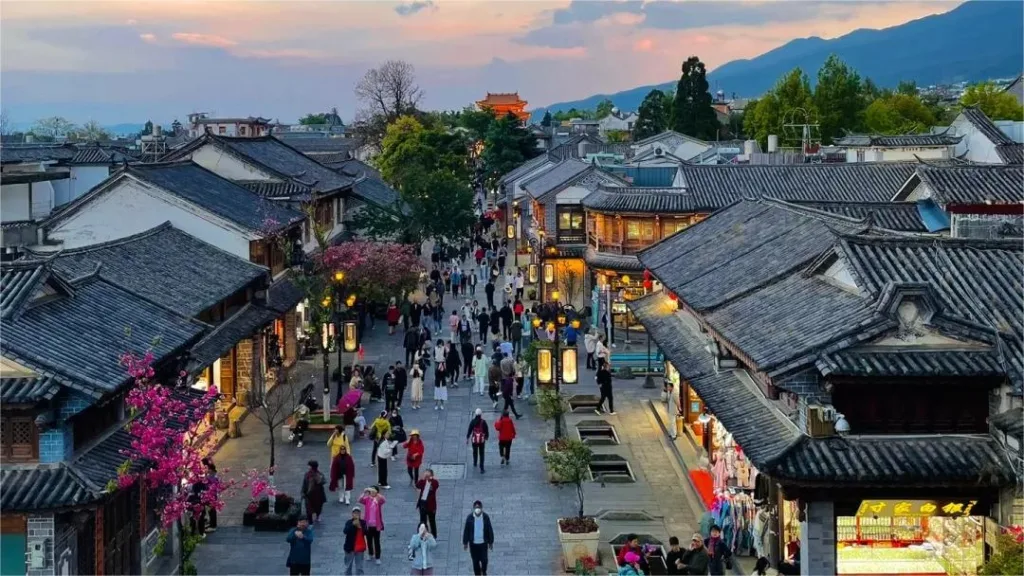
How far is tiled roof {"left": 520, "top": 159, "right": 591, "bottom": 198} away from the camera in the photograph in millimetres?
58734

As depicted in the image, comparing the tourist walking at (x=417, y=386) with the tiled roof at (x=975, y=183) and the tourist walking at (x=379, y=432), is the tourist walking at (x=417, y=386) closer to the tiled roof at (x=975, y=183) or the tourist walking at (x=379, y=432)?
the tourist walking at (x=379, y=432)

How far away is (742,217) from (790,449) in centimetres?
1609

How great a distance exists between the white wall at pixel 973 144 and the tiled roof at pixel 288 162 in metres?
32.6

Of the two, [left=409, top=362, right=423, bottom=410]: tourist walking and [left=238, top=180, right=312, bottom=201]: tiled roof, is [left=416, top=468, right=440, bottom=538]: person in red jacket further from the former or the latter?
[left=238, top=180, right=312, bottom=201]: tiled roof

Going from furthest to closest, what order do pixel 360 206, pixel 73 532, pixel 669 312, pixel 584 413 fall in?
pixel 360 206, pixel 584 413, pixel 669 312, pixel 73 532

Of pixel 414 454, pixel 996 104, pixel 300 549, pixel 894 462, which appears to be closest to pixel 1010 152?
pixel 414 454

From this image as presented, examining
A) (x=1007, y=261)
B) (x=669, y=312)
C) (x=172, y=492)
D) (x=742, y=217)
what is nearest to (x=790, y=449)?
(x=1007, y=261)

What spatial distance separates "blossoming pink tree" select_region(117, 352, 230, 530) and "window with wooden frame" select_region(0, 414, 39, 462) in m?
1.29

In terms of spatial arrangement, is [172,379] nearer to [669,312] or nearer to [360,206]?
[669,312]

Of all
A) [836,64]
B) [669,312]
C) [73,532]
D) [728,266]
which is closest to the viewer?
[73,532]

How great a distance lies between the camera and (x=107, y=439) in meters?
17.5

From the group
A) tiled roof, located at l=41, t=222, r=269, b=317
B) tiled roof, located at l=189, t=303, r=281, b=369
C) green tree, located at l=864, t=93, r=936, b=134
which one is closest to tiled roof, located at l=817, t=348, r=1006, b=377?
tiled roof, located at l=189, t=303, r=281, b=369

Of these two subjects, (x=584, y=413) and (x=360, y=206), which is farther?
(x=360, y=206)

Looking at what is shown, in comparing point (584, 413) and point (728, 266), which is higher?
point (728, 266)
